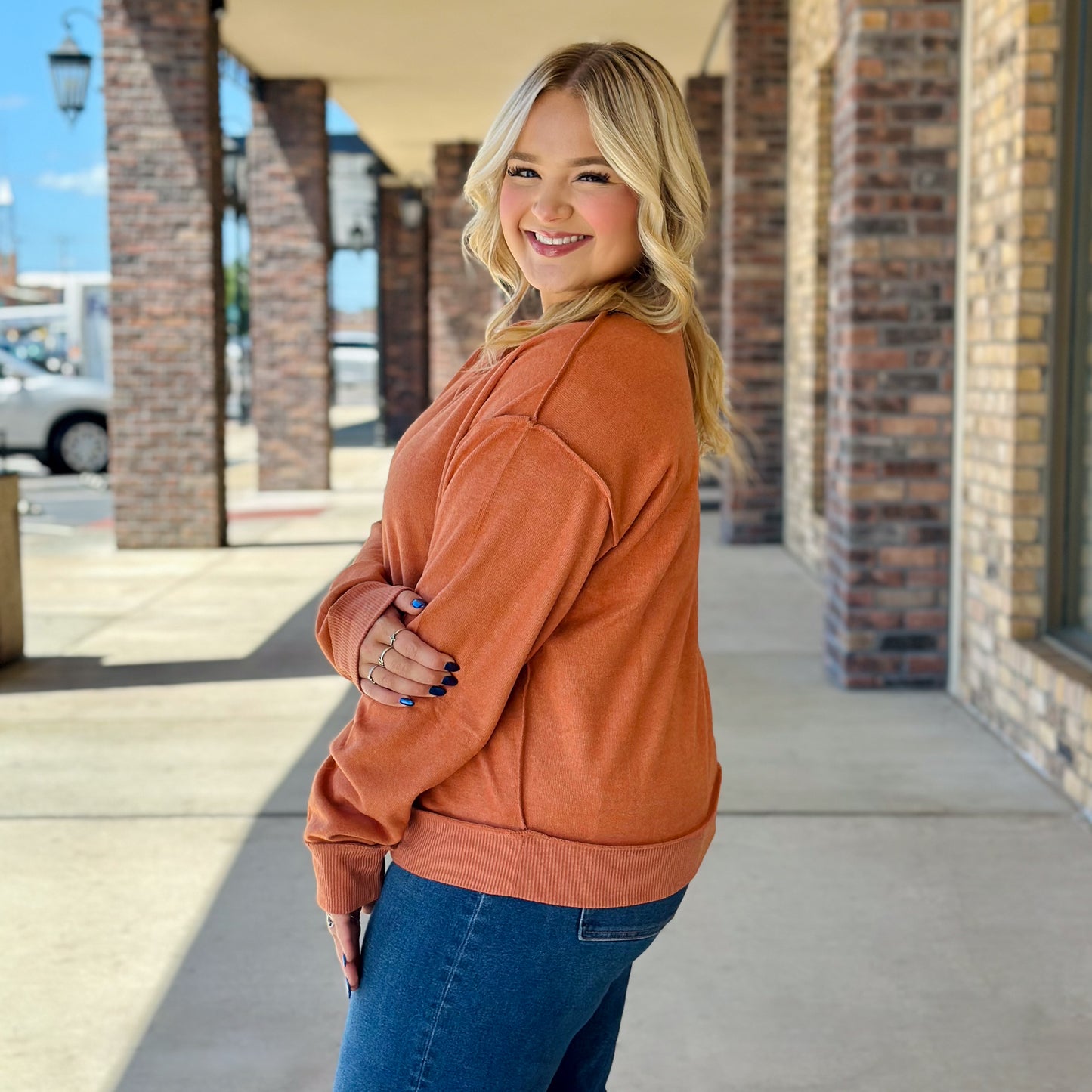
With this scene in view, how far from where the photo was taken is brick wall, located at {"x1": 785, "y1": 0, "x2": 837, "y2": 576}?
858cm

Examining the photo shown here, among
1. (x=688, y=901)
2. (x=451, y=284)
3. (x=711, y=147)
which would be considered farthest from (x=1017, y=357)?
(x=451, y=284)

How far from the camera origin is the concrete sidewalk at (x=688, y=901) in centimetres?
274

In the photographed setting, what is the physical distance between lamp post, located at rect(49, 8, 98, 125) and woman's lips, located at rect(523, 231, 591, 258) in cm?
967

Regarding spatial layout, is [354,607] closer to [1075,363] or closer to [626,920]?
[626,920]

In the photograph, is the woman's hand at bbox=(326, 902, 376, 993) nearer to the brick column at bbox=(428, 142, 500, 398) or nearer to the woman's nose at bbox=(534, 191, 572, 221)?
the woman's nose at bbox=(534, 191, 572, 221)

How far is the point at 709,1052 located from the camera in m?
2.74

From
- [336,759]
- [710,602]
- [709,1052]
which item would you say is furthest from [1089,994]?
[710,602]

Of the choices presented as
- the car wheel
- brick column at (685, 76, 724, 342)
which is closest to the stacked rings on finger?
brick column at (685, 76, 724, 342)

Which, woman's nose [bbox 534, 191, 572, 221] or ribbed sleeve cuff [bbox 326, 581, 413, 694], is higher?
woman's nose [bbox 534, 191, 572, 221]

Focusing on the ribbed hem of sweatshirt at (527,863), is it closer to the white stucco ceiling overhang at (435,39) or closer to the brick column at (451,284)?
the white stucco ceiling overhang at (435,39)

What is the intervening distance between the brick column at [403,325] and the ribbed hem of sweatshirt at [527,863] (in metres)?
19.5

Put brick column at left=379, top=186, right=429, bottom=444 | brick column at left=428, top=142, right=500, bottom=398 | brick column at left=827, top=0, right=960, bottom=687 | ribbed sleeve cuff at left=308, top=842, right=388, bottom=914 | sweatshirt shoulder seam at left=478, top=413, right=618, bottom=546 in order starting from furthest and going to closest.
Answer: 1. brick column at left=379, top=186, right=429, bottom=444
2. brick column at left=428, top=142, right=500, bottom=398
3. brick column at left=827, top=0, right=960, bottom=687
4. ribbed sleeve cuff at left=308, top=842, right=388, bottom=914
5. sweatshirt shoulder seam at left=478, top=413, right=618, bottom=546

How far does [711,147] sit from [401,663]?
38.8 ft

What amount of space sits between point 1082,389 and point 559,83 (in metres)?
3.56
